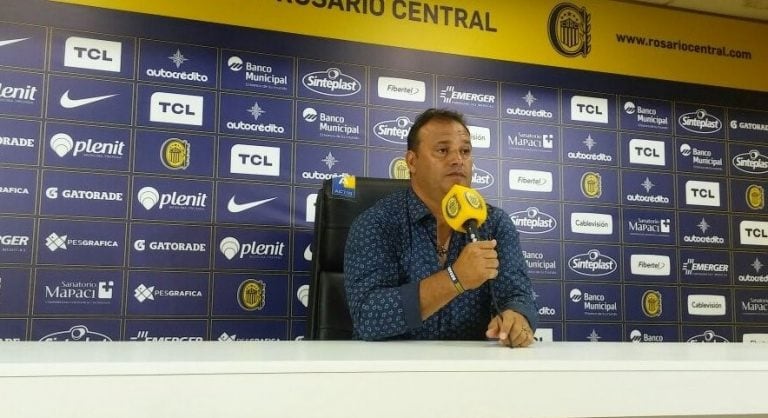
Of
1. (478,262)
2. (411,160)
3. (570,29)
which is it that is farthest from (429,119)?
(570,29)

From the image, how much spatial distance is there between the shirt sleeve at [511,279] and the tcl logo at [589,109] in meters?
1.84

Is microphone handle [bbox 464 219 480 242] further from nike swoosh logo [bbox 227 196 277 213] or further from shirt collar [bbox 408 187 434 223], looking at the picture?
nike swoosh logo [bbox 227 196 277 213]

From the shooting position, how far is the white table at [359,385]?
724mm

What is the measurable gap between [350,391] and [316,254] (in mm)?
1294

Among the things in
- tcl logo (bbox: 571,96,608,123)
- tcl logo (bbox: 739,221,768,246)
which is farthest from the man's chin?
tcl logo (bbox: 739,221,768,246)

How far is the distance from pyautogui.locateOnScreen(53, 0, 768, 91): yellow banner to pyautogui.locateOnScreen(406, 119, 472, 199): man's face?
1.44m

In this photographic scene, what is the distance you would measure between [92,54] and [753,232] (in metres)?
3.48

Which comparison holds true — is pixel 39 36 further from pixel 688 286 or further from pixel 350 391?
pixel 688 286

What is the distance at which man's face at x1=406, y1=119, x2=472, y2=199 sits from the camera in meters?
1.93

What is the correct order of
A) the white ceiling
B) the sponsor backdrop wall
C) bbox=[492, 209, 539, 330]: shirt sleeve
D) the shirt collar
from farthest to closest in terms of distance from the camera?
the white ceiling, the sponsor backdrop wall, the shirt collar, bbox=[492, 209, 539, 330]: shirt sleeve

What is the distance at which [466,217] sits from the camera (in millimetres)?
1474

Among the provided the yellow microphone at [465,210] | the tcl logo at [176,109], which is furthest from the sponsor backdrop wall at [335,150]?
the yellow microphone at [465,210]

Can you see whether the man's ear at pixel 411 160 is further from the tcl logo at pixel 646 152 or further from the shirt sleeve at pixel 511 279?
the tcl logo at pixel 646 152

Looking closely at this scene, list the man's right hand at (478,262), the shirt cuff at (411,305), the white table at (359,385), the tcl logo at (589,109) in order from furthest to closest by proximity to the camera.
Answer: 1. the tcl logo at (589,109)
2. the shirt cuff at (411,305)
3. the man's right hand at (478,262)
4. the white table at (359,385)
